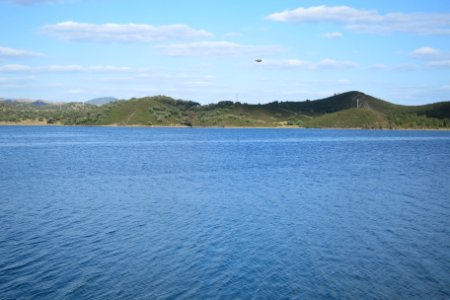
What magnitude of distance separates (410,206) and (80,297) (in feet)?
121

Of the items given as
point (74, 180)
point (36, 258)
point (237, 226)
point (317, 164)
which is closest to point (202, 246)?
point (237, 226)

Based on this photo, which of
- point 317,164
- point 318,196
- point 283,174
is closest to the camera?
point 318,196

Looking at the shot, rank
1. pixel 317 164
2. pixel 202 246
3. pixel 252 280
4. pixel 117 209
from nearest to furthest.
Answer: pixel 252 280
pixel 202 246
pixel 117 209
pixel 317 164

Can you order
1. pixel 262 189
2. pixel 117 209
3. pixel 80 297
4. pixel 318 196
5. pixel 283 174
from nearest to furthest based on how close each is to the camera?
pixel 80 297
pixel 117 209
pixel 318 196
pixel 262 189
pixel 283 174

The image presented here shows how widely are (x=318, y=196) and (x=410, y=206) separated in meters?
10.8

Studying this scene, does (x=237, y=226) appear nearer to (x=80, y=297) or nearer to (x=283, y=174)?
(x=80, y=297)

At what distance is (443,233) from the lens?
36562mm

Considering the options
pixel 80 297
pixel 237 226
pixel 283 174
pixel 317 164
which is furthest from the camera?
pixel 317 164

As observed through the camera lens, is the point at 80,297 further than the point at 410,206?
No

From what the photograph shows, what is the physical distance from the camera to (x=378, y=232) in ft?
122

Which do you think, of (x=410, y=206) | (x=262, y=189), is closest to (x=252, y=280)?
(x=410, y=206)

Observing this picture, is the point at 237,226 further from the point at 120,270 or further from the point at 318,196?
the point at 318,196

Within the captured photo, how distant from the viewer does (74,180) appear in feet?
220

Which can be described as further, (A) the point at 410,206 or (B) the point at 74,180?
(B) the point at 74,180
